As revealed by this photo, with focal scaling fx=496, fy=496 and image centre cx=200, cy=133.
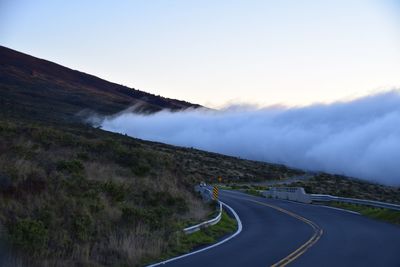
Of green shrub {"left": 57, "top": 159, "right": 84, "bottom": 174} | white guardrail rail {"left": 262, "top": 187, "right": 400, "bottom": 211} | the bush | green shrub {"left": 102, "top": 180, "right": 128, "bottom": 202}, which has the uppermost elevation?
white guardrail rail {"left": 262, "top": 187, "right": 400, "bottom": 211}

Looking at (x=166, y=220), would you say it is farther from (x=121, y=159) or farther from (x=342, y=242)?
(x=121, y=159)

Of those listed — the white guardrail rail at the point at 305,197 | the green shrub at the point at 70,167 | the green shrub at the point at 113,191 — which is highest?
the white guardrail rail at the point at 305,197

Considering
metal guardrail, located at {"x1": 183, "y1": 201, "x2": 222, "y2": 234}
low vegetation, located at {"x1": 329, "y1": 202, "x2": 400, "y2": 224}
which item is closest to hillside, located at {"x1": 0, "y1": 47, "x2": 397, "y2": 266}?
metal guardrail, located at {"x1": 183, "y1": 201, "x2": 222, "y2": 234}

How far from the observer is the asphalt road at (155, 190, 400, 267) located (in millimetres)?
13000

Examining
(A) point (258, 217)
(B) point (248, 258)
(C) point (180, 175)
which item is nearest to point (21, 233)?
(B) point (248, 258)

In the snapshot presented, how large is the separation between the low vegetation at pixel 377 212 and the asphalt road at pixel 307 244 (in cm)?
129

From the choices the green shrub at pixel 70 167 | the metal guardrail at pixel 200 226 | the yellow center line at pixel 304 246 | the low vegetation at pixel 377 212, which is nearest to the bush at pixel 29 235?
the yellow center line at pixel 304 246

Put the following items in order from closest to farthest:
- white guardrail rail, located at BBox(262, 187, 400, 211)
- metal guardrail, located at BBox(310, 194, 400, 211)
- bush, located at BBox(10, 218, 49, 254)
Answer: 1. bush, located at BBox(10, 218, 49, 254)
2. metal guardrail, located at BBox(310, 194, 400, 211)
3. white guardrail rail, located at BBox(262, 187, 400, 211)

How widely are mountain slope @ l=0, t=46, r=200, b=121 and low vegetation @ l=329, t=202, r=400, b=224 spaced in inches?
2893

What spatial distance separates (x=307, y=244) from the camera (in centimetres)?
1642

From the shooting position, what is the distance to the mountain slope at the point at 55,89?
119188mm

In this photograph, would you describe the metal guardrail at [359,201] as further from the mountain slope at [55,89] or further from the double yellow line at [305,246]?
the mountain slope at [55,89]

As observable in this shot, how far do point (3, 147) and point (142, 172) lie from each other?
870cm

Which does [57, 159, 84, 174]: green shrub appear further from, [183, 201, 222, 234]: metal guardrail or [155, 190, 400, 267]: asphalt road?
[155, 190, 400, 267]: asphalt road
